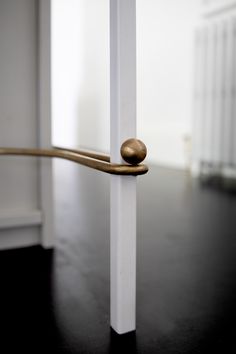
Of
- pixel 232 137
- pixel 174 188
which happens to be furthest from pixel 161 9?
pixel 174 188

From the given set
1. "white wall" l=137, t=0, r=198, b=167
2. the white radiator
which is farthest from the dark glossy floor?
"white wall" l=137, t=0, r=198, b=167

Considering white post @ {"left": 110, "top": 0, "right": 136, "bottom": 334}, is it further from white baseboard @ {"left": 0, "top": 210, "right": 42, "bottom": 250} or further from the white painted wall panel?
the white painted wall panel

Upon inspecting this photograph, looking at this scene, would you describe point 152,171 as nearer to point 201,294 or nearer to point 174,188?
point 174,188

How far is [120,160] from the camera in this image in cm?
127

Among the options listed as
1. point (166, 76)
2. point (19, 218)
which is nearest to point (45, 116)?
point (19, 218)

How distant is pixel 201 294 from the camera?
1.68 meters

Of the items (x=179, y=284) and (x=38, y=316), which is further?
(x=179, y=284)

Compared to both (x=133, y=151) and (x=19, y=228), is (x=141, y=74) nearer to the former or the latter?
(x=19, y=228)

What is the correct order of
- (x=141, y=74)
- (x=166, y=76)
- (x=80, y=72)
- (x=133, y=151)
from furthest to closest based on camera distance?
1. (x=80, y=72)
2. (x=141, y=74)
3. (x=166, y=76)
4. (x=133, y=151)

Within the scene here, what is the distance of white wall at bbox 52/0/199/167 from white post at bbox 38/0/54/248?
223 centimetres

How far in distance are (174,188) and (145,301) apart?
295 centimetres

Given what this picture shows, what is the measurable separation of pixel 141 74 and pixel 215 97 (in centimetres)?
186

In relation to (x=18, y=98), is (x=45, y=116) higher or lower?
lower

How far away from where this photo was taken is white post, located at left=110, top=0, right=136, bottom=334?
122cm
